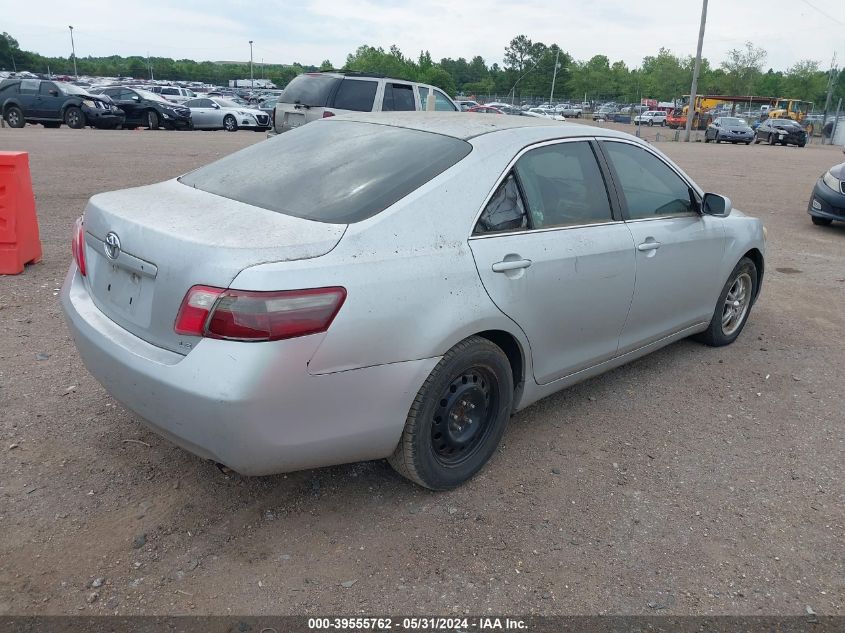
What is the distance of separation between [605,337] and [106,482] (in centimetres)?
261

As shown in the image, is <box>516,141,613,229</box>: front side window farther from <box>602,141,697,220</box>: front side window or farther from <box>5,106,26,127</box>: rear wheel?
<box>5,106,26,127</box>: rear wheel

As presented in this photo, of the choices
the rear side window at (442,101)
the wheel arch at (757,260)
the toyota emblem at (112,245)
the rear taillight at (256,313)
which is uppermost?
the rear side window at (442,101)

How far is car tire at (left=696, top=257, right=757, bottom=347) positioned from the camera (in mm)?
5008

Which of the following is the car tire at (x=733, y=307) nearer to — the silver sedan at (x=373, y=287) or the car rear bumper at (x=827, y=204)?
the silver sedan at (x=373, y=287)

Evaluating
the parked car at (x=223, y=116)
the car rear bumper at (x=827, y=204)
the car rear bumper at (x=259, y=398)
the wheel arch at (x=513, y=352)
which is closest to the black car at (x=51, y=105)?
the parked car at (x=223, y=116)

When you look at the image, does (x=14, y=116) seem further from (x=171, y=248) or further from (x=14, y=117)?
(x=171, y=248)

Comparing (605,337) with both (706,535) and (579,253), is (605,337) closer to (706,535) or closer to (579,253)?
(579,253)

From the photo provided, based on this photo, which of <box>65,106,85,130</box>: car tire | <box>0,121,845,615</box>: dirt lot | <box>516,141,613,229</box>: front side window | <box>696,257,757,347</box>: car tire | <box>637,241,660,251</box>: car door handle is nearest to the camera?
<box>0,121,845,615</box>: dirt lot

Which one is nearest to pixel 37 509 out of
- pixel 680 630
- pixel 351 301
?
pixel 351 301

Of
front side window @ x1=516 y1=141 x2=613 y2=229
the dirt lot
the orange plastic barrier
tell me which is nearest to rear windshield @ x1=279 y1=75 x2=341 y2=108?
the orange plastic barrier

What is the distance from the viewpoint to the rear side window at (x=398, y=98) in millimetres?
13156

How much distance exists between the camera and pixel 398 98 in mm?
13398

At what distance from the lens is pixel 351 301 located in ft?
8.34

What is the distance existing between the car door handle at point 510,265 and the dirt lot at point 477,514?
1019 millimetres
